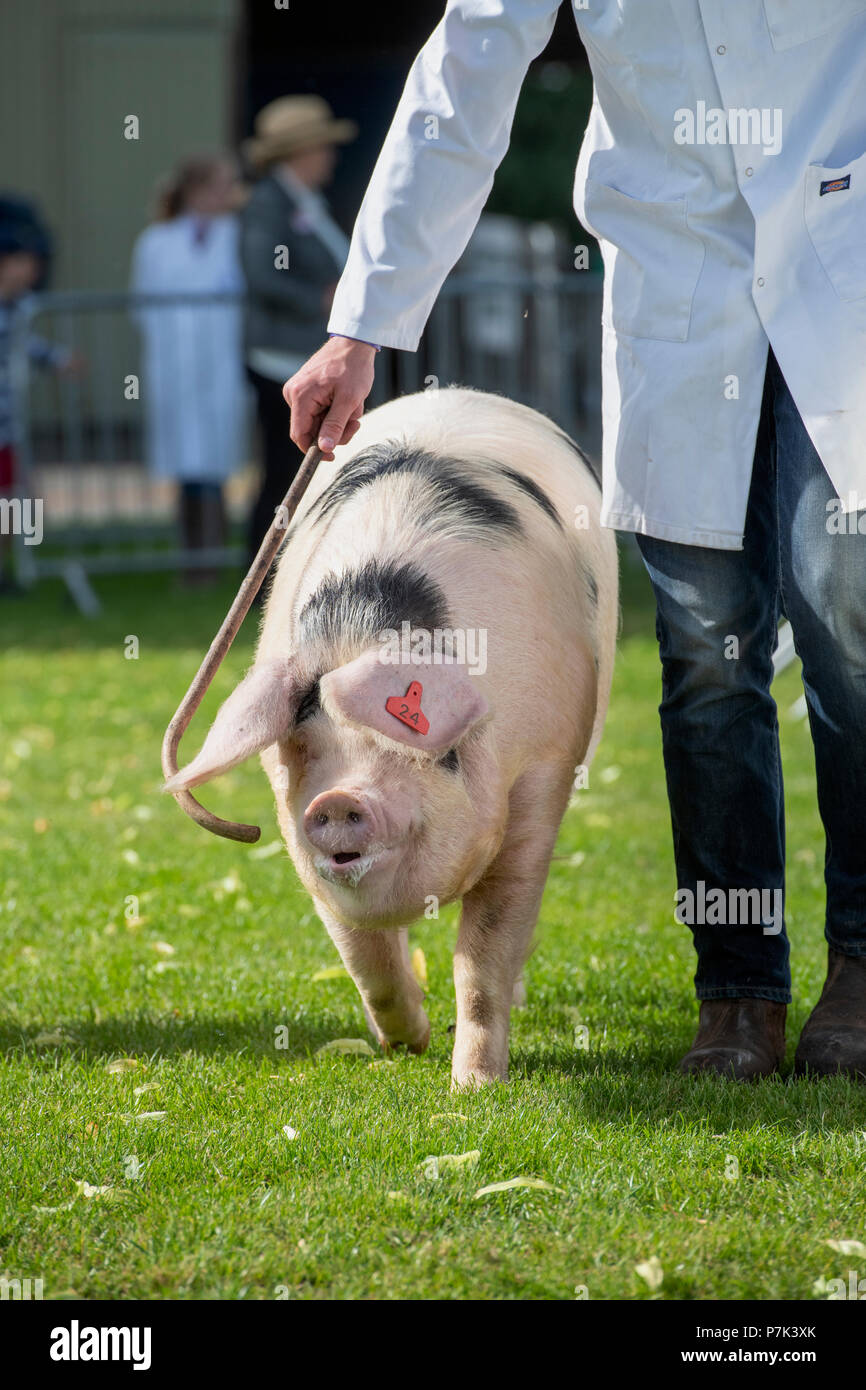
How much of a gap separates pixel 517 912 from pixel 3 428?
7780 mm

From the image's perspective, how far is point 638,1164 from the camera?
289 centimetres

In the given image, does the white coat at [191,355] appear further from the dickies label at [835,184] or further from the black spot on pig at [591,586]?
the dickies label at [835,184]

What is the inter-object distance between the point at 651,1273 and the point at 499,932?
0.95 metres

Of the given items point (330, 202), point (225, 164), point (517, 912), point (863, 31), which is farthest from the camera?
point (330, 202)

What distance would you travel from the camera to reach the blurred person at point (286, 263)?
9.07 meters

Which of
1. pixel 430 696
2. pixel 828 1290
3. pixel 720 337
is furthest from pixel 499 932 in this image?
pixel 720 337

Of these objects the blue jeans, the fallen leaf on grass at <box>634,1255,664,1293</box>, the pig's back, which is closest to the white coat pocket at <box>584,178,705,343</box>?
the blue jeans

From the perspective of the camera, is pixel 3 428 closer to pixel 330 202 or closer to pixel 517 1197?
pixel 517 1197

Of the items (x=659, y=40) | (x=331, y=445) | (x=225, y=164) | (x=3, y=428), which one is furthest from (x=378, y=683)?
(x=225, y=164)

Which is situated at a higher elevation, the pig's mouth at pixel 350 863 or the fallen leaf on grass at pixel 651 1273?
the pig's mouth at pixel 350 863

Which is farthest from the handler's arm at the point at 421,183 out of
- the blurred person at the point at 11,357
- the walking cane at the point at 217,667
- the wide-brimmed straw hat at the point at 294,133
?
the blurred person at the point at 11,357

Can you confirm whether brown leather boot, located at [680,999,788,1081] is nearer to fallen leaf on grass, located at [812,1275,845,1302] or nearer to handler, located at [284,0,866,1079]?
handler, located at [284,0,866,1079]

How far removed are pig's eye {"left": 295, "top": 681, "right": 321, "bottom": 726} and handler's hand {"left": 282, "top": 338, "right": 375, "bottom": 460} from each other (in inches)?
17.8

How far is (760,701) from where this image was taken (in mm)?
3398
